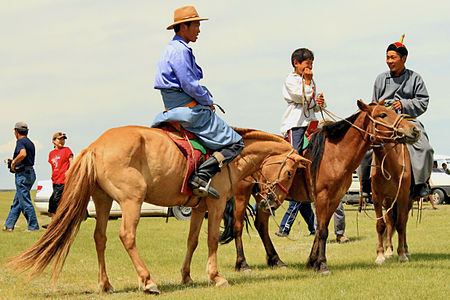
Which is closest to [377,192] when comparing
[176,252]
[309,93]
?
[309,93]

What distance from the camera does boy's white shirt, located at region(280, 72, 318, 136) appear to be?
9.85m

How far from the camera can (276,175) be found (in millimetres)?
9031

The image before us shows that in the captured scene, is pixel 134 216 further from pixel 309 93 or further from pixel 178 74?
pixel 309 93

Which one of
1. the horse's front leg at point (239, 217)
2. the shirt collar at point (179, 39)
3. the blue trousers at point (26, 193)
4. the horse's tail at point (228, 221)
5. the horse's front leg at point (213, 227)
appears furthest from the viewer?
the blue trousers at point (26, 193)

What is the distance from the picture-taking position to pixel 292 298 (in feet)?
23.1

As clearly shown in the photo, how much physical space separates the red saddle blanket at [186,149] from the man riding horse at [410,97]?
12.7ft

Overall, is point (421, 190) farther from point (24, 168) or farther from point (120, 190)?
point (24, 168)

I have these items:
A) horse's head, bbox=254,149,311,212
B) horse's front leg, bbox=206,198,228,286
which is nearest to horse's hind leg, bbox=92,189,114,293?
horse's front leg, bbox=206,198,228,286

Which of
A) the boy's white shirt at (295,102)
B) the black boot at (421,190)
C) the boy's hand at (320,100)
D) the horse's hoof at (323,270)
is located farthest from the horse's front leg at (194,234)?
the black boot at (421,190)

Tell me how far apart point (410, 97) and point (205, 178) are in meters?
4.56

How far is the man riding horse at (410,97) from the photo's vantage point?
35.1 feet

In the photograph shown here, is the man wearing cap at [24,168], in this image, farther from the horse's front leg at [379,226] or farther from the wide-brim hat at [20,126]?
the horse's front leg at [379,226]

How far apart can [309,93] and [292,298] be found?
3.69 metres

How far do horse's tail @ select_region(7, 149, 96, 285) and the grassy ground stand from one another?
0.55m
